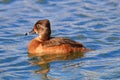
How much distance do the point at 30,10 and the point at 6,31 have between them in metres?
2.67

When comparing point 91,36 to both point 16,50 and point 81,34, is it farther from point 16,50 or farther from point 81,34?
point 16,50

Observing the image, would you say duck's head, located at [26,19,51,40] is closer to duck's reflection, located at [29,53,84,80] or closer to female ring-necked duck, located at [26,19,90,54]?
female ring-necked duck, located at [26,19,90,54]

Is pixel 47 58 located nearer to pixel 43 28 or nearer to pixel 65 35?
pixel 43 28

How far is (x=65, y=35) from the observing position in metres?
15.5

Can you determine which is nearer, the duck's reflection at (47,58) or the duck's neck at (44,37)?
the duck's reflection at (47,58)

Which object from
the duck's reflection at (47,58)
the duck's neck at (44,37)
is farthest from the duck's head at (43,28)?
the duck's reflection at (47,58)

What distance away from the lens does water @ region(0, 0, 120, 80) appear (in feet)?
40.1

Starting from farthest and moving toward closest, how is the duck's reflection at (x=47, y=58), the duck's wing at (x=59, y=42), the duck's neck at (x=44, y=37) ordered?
1. the duck's neck at (x=44, y=37)
2. the duck's wing at (x=59, y=42)
3. the duck's reflection at (x=47, y=58)

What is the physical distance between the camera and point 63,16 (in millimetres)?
17500

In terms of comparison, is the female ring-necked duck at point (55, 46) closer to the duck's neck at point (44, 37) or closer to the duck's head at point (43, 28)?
the duck's head at point (43, 28)

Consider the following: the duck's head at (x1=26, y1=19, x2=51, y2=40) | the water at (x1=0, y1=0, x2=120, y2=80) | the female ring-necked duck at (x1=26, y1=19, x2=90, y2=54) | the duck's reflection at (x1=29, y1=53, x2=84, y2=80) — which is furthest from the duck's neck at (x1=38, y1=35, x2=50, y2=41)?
the duck's reflection at (x1=29, y1=53, x2=84, y2=80)

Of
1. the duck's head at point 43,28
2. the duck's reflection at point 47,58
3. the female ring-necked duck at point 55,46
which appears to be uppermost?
the duck's head at point 43,28

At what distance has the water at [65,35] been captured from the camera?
40.1 ft

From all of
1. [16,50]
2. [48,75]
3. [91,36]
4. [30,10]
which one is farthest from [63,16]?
[48,75]
